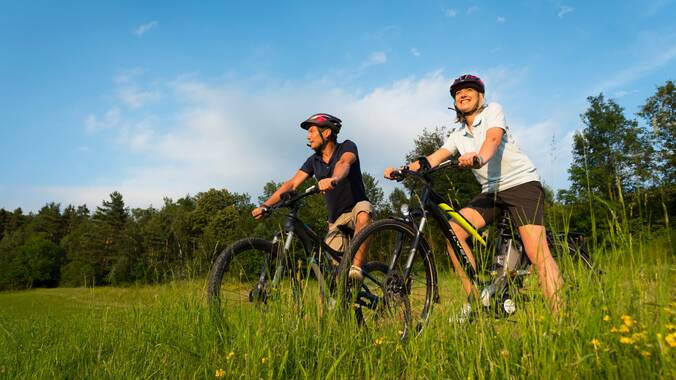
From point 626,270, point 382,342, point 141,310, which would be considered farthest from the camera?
point 141,310

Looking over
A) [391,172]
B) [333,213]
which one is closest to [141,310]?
[333,213]

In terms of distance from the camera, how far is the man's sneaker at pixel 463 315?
2829mm

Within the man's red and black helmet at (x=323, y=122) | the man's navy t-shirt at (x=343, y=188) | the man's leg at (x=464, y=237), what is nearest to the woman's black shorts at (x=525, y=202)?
the man's leg at (x=464, y=237)

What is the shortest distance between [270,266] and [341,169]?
3.72 feet

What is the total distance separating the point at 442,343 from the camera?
2.65 meters

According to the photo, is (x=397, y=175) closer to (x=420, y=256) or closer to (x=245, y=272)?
(x=420, y=256)

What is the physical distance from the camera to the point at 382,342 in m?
2.79

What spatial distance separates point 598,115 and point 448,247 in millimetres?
54856

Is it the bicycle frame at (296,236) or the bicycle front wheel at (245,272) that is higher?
the bicycle frame at (296,236)

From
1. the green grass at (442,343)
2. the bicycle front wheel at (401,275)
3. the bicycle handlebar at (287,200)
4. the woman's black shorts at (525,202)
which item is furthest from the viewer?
the bicycle handlebar at (287,200)

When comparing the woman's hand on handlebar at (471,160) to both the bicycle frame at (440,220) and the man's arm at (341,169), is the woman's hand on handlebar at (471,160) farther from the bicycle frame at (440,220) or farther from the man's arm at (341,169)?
the man's arm at (341,169)

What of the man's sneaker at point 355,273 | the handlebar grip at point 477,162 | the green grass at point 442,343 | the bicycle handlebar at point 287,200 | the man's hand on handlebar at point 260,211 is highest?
the handlebar grip at point 477,162

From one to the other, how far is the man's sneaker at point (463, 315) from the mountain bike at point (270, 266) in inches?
38.9

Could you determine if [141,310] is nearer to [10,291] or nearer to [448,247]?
[448,247]
